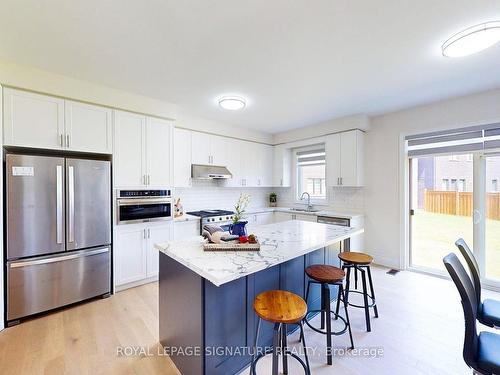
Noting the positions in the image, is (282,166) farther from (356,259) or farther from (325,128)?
(356,259)

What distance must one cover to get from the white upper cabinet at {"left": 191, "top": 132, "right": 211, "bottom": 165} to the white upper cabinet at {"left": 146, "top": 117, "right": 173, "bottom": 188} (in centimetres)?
68

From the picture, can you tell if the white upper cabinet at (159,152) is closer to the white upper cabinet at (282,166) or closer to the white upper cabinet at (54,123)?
the white upper cabinet at (54,123)

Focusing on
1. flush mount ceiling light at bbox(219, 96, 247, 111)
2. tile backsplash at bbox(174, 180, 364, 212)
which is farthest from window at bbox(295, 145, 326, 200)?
flush mount ceiling light at bbox(219, 96, 247, 111)

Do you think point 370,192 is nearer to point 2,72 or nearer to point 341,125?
point 341,125

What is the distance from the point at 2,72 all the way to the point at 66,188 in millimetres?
1256

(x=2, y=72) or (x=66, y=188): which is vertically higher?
(x=2, y=72)

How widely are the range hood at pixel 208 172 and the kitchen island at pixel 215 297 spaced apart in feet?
6.90

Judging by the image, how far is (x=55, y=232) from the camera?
2.52 meters

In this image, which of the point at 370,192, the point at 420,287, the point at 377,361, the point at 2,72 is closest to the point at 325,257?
the point at 377,361

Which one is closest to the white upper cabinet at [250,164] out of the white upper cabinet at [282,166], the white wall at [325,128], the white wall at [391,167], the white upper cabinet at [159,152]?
the white upper cabinet at [282,166]

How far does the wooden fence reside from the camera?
3076 mm

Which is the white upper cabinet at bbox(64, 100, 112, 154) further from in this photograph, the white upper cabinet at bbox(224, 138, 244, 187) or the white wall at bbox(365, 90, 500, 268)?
the white wall at bbox(365, 90, 500, 268)

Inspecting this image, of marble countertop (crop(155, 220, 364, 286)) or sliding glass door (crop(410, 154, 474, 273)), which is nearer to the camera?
marble countertop (crop(155, 220, 364, 286))

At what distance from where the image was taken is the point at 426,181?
370cm
